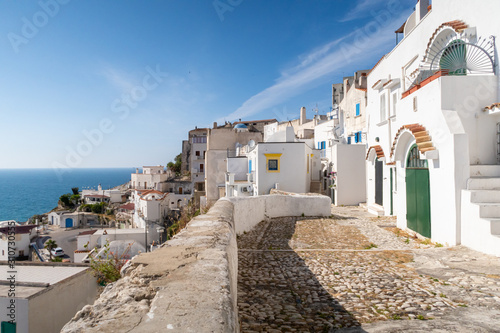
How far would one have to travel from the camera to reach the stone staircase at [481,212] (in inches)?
240

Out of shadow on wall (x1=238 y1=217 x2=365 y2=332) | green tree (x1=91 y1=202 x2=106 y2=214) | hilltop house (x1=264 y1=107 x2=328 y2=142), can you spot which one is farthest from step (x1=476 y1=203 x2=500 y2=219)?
green tree (x1=91 y1=202 x2=106 y2=214)

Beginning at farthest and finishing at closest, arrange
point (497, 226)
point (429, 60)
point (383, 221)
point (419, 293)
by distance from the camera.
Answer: point (383, 221) → point (429, 60) → point (497, 226) → point (419, 293)

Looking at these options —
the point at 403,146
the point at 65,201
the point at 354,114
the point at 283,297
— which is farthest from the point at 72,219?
the point at 283,297

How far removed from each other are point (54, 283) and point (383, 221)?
450 inches

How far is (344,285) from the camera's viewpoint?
15.6 feet

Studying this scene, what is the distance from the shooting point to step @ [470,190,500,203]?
6.69 metres

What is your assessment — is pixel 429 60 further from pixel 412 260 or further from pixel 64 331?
pixel 64 331

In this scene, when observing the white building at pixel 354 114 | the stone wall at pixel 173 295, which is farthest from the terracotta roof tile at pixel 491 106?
the white building at pixel 354 114

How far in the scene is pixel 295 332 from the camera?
3.30 m

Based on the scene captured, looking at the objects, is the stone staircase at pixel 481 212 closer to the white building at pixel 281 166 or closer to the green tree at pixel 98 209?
the white building at pixel 281 166

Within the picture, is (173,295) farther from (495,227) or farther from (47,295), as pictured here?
(47,295)

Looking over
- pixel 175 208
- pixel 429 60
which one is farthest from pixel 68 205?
pixel 429 60

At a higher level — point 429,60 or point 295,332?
point 429,60

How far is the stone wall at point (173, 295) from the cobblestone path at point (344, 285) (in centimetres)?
103
